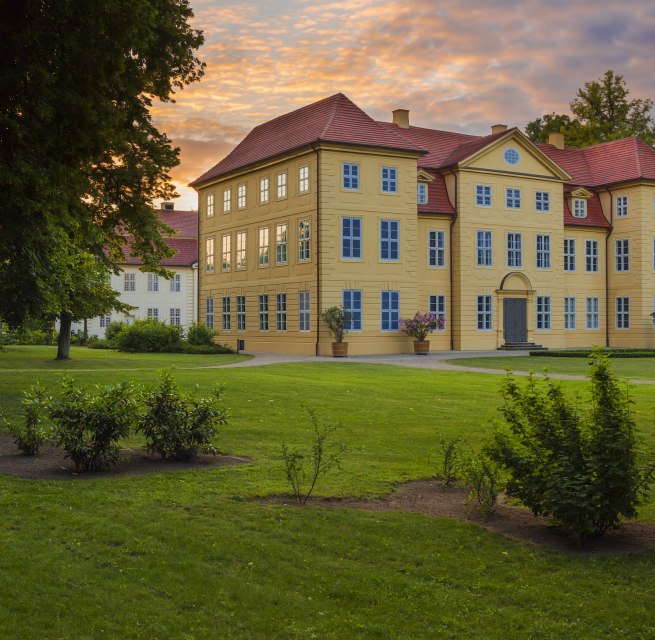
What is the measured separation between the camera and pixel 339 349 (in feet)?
123

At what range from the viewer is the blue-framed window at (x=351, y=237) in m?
40.2

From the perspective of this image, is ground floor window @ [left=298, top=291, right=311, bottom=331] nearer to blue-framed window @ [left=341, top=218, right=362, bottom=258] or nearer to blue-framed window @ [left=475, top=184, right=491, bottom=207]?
blue-framed window @ [left=341, top=218, right=362, bottom=258]

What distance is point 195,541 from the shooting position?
740 centimetres

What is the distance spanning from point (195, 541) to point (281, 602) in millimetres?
1445

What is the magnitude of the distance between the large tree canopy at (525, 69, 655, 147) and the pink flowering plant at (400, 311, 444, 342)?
32413 millimetres

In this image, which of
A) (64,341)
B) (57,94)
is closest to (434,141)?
(64,341)

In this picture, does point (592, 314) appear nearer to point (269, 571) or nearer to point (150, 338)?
point (150, 338)

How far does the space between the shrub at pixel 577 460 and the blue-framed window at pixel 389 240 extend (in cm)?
3314

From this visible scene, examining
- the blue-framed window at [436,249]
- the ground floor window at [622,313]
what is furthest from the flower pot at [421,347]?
the ground floor window at [622,313]

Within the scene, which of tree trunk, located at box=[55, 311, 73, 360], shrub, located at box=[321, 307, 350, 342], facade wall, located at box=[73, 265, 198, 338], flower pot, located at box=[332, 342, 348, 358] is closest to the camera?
tree trunk, located at box=[55, 311, 73, 360]

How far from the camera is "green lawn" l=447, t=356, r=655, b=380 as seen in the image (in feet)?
88.2

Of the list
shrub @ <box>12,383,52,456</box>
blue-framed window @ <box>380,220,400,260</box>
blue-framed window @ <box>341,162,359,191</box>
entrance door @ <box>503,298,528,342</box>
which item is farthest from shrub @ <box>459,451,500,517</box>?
entrance door @ <box>503,298,528,342</box>

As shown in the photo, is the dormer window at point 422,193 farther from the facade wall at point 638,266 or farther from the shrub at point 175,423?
the shrub at point 175,423

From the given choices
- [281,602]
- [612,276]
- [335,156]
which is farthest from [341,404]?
[612,276]
